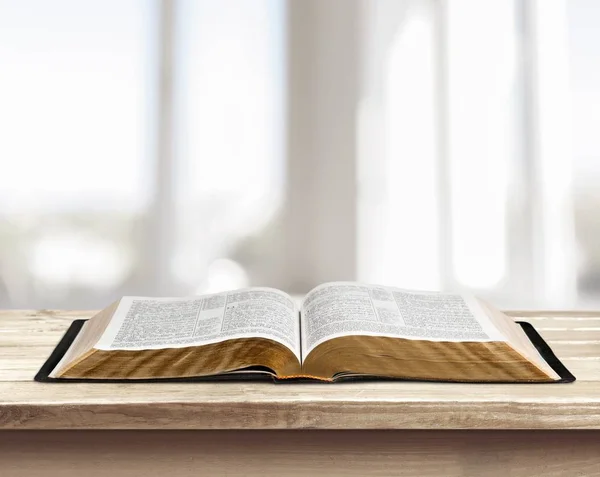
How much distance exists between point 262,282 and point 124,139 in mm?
605

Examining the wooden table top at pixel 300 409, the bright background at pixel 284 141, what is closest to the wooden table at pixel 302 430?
the wooden table top at pixel 300 409

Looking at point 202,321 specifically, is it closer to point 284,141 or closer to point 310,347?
point 310,347

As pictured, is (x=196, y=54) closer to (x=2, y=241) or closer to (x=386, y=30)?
(x=386, y=30)

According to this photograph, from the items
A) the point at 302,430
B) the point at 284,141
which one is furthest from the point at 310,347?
the point at 284,141

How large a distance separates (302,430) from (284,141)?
1520 millimetres

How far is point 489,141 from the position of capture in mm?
2324

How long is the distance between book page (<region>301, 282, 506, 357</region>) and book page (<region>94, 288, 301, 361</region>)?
0.04 metres

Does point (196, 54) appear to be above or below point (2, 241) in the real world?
above

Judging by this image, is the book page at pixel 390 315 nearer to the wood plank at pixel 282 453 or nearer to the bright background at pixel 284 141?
the wood plank at pixel 282 453

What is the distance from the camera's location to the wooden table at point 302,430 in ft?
2.74

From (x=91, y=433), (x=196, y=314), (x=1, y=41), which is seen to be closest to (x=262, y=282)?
(x=1, y=41)

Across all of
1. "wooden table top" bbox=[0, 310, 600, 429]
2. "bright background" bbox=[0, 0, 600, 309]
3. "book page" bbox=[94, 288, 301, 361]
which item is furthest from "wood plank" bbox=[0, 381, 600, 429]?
"bright background" bbox=[0, 0, 600, 309]

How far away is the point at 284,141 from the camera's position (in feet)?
7.54

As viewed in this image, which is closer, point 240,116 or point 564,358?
point 564,358
